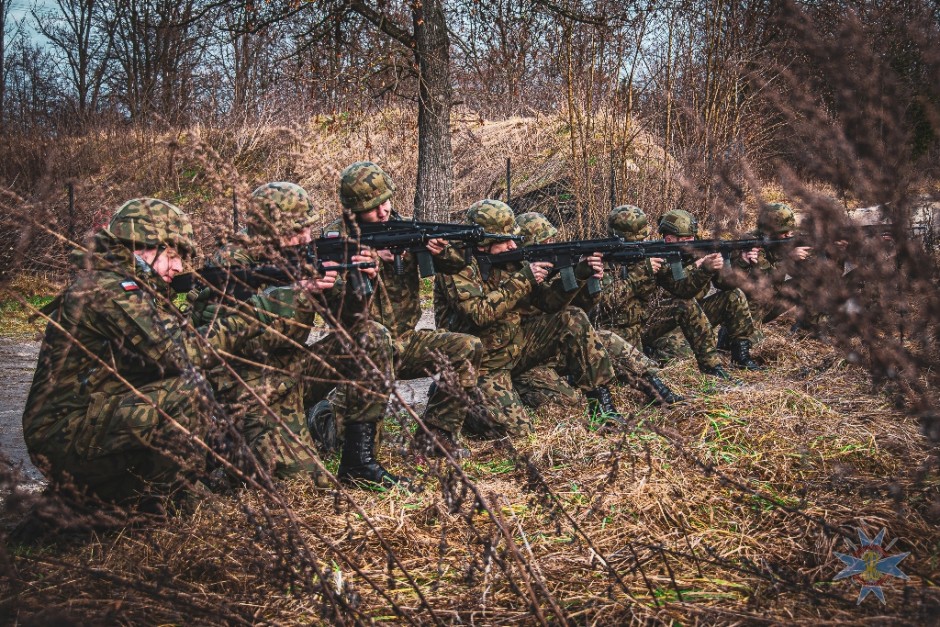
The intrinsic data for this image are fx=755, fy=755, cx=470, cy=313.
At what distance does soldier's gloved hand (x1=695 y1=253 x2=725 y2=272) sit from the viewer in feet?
23.6

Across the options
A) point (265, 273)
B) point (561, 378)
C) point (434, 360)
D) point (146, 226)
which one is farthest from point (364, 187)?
point (561, 378)

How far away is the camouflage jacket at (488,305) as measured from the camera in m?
5.68

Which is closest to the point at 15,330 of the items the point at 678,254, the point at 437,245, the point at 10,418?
the point at 10,418

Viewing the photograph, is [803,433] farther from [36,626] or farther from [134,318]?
[36,626]

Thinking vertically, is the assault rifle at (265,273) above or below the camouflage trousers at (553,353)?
above

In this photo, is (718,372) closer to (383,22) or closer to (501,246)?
(501,246)

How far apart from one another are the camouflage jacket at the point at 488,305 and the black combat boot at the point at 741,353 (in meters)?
2.88

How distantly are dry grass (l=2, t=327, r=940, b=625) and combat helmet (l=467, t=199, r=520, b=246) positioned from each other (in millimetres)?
1928

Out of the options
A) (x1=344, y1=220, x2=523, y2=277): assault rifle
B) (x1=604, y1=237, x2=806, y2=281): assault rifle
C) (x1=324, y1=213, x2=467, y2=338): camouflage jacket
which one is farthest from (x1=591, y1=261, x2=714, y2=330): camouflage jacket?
(x1=324, y1=213, x2=467, y2=338): camouflage jacket

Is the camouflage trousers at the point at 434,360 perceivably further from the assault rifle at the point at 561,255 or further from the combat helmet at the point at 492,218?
the combat helmet at the point at 492,218

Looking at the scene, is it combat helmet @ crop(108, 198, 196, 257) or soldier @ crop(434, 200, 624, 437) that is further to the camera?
soldier @ crop(434, 200, 624, 437)

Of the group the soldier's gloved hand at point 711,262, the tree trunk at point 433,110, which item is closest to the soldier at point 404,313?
the soldier's gloved hand at point 711,262

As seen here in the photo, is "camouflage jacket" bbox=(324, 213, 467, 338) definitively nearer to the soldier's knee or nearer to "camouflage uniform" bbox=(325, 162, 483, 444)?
"camouflage uniform" bbox=(325, 162, 483, 444)

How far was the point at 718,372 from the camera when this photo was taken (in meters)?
7.22
